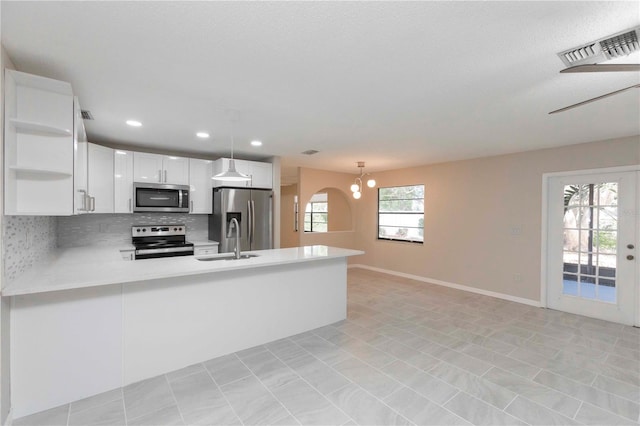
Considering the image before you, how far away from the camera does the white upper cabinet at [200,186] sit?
472cm

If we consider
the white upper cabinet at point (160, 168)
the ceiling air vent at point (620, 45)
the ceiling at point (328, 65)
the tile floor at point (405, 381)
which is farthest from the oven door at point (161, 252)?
the ceiling air vent at point (620, 45)

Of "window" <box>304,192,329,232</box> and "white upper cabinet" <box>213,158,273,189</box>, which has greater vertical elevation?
"white upper cabinet" <box>213,158,273,189</box>

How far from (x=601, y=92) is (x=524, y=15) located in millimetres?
1596

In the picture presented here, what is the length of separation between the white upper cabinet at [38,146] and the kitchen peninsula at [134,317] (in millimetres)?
552

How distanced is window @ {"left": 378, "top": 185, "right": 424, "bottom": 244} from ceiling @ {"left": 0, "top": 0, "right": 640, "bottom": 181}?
290 centimetres

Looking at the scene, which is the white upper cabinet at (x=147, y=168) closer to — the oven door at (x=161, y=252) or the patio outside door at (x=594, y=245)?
the oven door at (x=161, y=252)

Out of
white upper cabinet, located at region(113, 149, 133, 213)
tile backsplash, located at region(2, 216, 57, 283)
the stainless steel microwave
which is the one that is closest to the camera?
tile backsplash, located at region(2, 216, 57, 283)

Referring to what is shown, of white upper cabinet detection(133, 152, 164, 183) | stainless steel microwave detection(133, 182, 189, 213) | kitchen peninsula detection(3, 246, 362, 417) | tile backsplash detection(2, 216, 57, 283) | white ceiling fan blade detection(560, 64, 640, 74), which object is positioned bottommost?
kitchen peninsula detection(3, 246, 362, 417)

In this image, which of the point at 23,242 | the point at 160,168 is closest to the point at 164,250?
the point at 160,168

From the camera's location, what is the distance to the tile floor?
2029mm

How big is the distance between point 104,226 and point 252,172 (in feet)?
7.79

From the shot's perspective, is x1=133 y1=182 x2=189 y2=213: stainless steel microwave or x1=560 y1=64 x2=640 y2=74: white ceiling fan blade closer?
x1=560 y1=64 x2=640 y2=74: white ceiling fan blade

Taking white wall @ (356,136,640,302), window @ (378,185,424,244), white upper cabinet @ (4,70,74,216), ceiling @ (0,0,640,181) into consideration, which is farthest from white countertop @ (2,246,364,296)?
window @ (378,185,424,244)

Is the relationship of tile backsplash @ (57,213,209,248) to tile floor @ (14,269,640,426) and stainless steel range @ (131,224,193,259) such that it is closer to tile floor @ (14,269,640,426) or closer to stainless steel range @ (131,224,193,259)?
stainless steel range @ (131,224,193,259)
